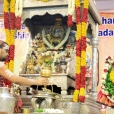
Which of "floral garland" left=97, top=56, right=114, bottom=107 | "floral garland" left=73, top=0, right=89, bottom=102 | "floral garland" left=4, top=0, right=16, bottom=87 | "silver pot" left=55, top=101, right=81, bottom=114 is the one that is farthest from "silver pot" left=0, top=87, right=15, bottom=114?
"floral garland" left=97, top=56, right=114, bottom=107

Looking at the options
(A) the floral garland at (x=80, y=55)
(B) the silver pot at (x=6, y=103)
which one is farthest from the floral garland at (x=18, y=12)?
(B) the silver pot at (x=6, y=103)

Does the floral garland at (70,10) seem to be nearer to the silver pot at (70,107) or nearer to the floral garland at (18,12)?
the floral garland at (18,12)

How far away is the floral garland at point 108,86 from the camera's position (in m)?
5.31

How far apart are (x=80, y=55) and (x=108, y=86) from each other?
80cm

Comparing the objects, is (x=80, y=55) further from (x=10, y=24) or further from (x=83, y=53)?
(x=10, y=24)

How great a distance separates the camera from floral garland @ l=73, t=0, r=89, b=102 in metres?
4.78

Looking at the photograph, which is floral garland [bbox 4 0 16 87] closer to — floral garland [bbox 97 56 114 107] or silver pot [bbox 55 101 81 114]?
silver pot [bbox 55 101 81 114]

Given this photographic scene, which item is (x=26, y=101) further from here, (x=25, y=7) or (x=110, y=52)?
(x=110, y=52)

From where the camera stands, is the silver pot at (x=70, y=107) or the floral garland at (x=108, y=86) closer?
the silver pot at (x=70, y=107)

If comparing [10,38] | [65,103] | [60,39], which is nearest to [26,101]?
[65,103]

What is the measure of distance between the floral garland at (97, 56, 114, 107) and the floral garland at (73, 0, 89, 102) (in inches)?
26.9

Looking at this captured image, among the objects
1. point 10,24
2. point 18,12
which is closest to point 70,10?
point 18,12

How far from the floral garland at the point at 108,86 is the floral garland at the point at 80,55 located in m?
0.68

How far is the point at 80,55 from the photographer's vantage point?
4906 millimetres
